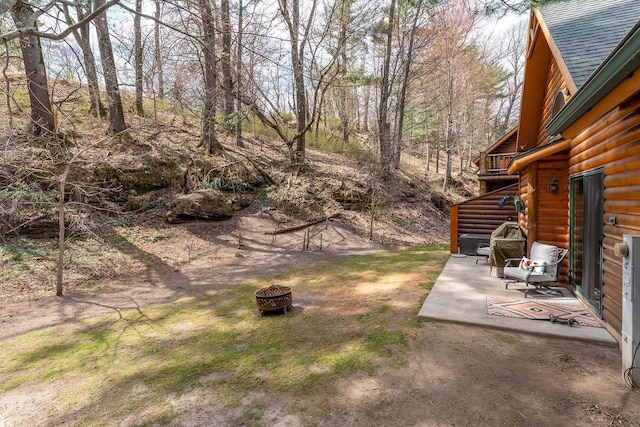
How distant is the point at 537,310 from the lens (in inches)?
176

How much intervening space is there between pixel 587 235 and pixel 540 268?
890mm

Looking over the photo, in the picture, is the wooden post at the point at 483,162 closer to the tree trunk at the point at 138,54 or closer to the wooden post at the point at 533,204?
the wooden post at the point at 533,204

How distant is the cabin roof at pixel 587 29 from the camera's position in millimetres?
4582

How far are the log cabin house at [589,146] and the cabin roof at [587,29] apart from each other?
0.01 meters

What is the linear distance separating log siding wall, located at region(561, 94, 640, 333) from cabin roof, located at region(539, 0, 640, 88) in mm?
895

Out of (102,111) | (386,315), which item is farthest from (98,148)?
(386,315)

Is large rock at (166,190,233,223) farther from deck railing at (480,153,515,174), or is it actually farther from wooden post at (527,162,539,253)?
deck railing at (480,153,515,174)

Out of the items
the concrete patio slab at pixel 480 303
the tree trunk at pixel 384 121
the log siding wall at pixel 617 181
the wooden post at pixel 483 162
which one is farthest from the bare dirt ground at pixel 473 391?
the wooden post at pixel 483 162

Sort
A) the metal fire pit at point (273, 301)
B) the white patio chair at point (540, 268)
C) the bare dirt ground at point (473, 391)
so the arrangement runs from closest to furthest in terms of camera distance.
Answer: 1. the bare dirt ground at point (473, 391)
2. the metal fire pit at point (273, 301)
3. the white patio chair at point (540, 268)

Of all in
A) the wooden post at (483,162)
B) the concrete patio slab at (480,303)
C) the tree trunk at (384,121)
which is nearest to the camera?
the concrete patio slab at (480,303)

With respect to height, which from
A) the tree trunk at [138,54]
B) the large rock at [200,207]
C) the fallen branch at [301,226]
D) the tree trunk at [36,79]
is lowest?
the fallen branch at [301,226]

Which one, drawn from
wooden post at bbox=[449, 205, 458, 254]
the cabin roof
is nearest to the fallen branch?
wooden post at bbox=[449, 205, 458, 254]

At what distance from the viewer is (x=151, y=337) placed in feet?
14.9

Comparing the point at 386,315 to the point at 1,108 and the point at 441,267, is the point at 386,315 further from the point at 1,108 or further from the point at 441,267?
the point at 1,108
